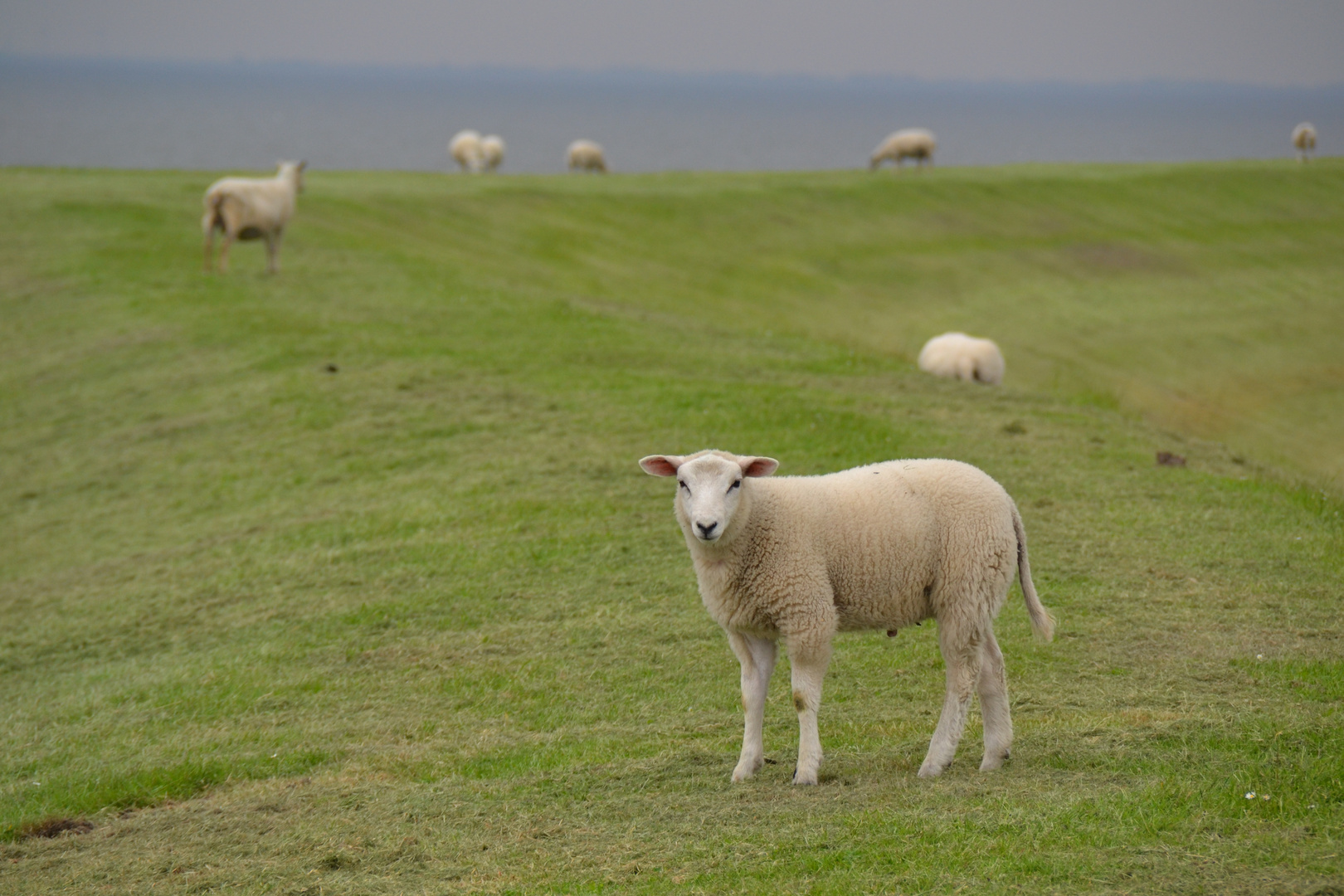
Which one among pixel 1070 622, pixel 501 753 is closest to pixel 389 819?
pixel 501 753

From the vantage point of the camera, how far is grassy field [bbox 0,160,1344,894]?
618 centimetres

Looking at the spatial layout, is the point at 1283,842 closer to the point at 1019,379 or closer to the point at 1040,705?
the point at 1040,705

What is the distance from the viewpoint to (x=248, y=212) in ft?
72.0

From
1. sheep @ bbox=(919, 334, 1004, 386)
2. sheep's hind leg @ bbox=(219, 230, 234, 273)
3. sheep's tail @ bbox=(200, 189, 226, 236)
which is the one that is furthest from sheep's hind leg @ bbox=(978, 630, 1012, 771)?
sheep's hind leg @ bbox=(219, 230, 234, 273)

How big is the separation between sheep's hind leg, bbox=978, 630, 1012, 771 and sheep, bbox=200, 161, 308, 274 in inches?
703

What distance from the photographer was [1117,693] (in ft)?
26.3

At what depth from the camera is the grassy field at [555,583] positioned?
6.18m

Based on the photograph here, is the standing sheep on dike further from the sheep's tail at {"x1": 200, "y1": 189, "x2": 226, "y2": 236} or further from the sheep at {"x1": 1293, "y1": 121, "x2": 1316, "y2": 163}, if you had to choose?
the sheep at {"x1": 1293, "y1": 121, "x2": 1316, "y2": 163}

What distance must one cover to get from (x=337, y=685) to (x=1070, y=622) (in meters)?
5.46

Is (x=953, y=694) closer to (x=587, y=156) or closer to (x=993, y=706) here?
(x=993, y=706)

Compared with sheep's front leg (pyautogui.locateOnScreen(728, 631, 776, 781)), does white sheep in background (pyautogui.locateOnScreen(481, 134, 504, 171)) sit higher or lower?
higher

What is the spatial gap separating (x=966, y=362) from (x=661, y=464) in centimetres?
1352

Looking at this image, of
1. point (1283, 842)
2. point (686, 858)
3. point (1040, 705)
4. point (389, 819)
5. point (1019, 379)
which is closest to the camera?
point (1283, 842)

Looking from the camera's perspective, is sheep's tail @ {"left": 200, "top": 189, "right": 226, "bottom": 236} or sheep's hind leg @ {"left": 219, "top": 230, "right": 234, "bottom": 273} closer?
sheep's tail @ {"left": 200, "top": 189, "right": 226, "bottom": 236}
